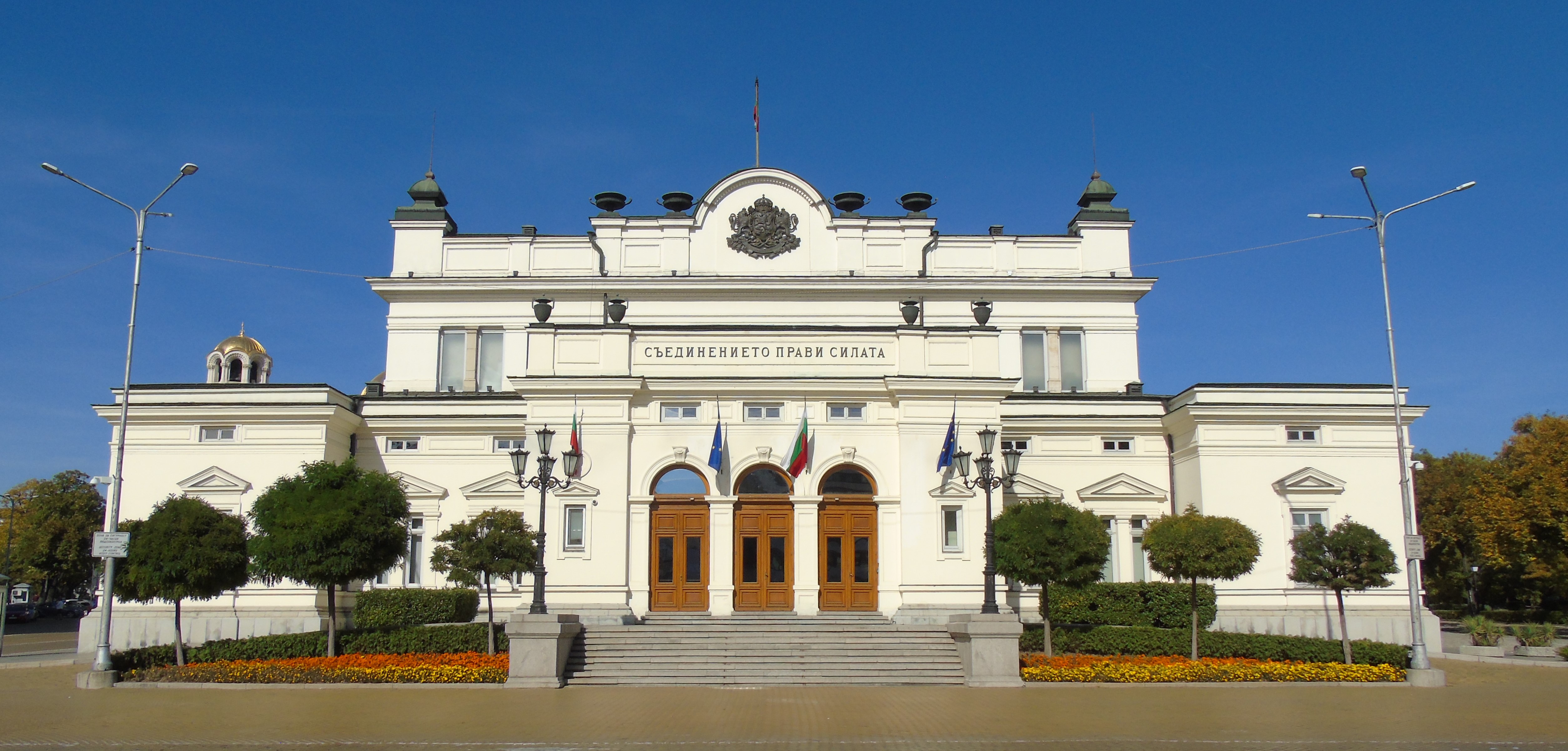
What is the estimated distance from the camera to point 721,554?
29.6 m

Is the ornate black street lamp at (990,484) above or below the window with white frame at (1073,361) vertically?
below

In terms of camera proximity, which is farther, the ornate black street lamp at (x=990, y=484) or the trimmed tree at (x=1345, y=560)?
the trimmed tree at (x=1345, y=560)

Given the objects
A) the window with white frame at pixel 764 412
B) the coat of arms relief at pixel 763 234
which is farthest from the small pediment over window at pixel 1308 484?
the coat of arms relief at pixel 763 234

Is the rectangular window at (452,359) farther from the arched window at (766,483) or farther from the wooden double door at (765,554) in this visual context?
the wooden double door at (765,554)

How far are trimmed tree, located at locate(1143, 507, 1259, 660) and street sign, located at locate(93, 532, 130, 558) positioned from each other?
23886 millimetres

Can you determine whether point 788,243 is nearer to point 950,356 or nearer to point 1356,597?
point 950,356

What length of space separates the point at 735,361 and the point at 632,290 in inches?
451

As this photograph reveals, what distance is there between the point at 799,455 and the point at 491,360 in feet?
54.0

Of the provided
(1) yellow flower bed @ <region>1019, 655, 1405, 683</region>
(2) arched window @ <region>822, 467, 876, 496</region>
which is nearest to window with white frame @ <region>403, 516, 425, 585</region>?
(2) arched window @ <region>822, 467, 876, 496</region>

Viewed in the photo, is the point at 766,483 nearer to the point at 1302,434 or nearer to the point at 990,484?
the point at 990,484

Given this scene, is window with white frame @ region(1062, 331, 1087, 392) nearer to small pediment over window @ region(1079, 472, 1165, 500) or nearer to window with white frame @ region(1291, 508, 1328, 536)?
small pediment over window @ region(1079, 472, 1165, 500)

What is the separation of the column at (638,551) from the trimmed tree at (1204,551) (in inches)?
511

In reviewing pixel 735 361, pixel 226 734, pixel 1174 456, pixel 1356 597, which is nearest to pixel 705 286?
pixel 735 361

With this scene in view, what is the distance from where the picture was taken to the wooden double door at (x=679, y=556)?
2952 centimetres
